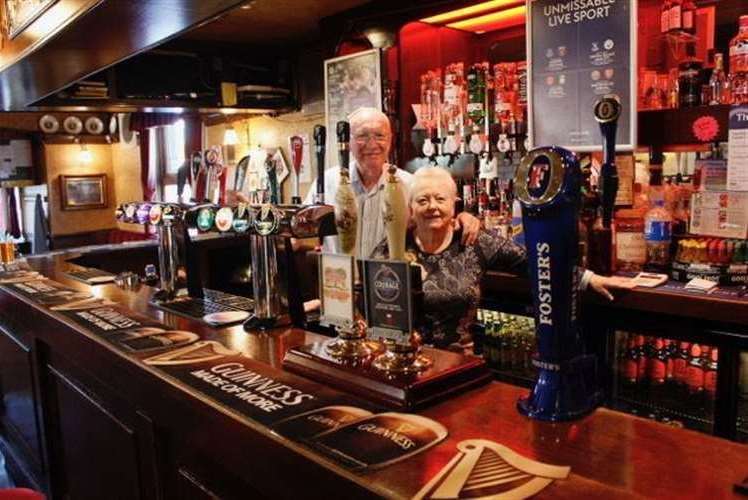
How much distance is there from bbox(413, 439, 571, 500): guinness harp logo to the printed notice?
2.12 metres

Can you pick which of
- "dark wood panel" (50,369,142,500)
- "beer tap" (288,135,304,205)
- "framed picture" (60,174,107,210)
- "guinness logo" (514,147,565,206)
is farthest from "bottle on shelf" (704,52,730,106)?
"framed picture" (60,174,107,210)

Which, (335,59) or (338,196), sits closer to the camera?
(338,196)

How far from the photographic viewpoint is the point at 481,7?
391 centimetres

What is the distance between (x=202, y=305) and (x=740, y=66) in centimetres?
229

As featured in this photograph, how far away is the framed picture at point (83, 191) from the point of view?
31.1 ft

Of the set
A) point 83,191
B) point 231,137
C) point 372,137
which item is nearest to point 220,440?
point 372,137

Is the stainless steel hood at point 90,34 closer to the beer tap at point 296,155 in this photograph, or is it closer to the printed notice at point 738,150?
the printed notice at point 738,150

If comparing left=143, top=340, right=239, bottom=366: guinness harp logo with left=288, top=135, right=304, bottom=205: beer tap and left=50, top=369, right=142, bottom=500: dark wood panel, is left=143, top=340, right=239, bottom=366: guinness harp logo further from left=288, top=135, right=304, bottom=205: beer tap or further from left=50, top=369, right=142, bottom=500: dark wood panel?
left=288, top=135, right=304, bottom=205: beer tap

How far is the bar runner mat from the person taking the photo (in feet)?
3.55

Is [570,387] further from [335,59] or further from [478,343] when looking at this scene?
[335,59]

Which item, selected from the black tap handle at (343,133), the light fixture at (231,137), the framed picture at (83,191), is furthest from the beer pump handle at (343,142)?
the framed picture at (83,191)

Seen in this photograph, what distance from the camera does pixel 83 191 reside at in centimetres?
965

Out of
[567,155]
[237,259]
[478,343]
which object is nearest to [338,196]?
[567,155]

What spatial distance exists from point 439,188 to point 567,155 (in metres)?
0.95
